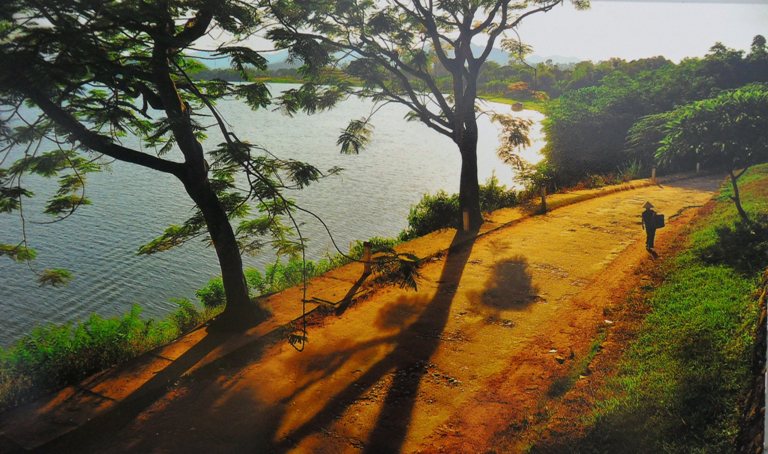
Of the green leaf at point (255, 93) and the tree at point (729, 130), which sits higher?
the green leaf at point (255, 93)

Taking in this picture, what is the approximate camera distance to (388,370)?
896cm

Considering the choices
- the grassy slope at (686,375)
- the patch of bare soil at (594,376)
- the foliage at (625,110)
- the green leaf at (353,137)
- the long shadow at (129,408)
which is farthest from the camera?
the foliage at (625,110)

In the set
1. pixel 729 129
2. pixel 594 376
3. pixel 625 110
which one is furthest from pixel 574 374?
pixel 625 110

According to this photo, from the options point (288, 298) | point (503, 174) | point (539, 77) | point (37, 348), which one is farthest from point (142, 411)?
point (539, 77)

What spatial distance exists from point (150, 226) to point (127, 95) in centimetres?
1465

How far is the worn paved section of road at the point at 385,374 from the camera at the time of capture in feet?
23.8

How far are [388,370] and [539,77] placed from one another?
76961mm

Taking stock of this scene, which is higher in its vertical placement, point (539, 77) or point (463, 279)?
point (539, 77)

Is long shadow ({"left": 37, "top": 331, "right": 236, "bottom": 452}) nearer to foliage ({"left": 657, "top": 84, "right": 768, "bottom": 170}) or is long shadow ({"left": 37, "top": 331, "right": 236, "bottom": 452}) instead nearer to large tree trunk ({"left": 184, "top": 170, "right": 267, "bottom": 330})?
large tree trunk ({"left": 184, "top": 170, "right": 267, "bottom": 330})

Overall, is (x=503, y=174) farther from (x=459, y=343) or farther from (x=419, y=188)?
(x=459, y=343)

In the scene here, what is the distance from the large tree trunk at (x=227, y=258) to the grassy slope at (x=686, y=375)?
7249mm

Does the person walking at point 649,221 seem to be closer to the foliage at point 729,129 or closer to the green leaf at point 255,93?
the foliage at point 729,129

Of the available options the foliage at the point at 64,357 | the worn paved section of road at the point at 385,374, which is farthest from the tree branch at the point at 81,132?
the worn paved section of road at the point at 385,374

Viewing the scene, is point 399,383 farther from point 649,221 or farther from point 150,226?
point 150,226
